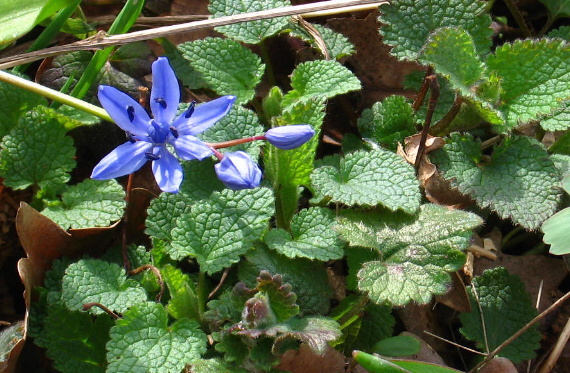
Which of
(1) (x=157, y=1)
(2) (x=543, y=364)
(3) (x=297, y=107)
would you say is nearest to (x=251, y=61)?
(3) (x=297, y=107)

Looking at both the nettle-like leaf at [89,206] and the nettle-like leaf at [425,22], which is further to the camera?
the nettle-like leaf at [425,22]

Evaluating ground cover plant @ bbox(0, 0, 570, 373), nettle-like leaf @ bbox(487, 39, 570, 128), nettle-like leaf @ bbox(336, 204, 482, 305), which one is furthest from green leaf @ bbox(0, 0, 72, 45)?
nettle-like leaf @ bbox(487, 39, 570, 128)

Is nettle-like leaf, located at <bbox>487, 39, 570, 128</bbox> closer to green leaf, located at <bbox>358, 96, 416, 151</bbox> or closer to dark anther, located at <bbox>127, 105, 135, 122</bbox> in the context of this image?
green leaf, located at <bbox>358, 96, 416, 151</bbox>

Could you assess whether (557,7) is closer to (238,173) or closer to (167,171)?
(238,173)

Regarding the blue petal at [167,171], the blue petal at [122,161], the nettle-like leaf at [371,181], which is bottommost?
the nettle-like leaf at [371,181]

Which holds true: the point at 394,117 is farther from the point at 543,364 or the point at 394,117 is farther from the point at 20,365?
the point at 20,365

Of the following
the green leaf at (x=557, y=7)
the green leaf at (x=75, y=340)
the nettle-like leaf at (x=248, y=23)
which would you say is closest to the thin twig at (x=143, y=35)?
the nettle-like leaf at (x=248, y=23)

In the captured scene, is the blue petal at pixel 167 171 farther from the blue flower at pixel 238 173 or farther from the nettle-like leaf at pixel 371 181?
the nettle-like leaf at pixel 371 181
